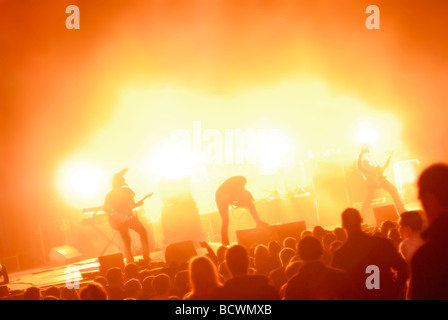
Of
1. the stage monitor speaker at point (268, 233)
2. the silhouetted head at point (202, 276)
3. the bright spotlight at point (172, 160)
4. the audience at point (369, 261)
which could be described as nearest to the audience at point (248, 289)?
the silhouetted head at point (202, 276)

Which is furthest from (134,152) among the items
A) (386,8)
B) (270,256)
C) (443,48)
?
(270,256)

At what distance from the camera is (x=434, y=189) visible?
296 cm

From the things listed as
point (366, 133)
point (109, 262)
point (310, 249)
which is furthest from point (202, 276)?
point (366, 133)

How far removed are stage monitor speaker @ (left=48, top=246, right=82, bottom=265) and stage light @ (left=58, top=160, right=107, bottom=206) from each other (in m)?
3.39

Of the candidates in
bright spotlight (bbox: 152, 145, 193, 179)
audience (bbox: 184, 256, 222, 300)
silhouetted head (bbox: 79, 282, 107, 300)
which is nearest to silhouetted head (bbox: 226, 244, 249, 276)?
audience (bbox: 184, 256, 222, 300)

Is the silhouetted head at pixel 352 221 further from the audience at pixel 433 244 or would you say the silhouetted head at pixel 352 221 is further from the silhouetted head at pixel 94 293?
the silhouetted head at pixel 94 293

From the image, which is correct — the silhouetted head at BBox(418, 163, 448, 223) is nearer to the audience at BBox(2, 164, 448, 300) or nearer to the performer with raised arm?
the audience at BBox(2, 164, 448, 300)

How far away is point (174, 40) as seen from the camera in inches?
796

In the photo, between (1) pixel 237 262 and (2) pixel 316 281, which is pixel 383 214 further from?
(2) pixel 316 281

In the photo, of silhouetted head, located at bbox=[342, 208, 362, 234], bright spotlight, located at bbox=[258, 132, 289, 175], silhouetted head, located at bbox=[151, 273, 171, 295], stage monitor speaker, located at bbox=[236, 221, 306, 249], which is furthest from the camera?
bright spotlight, located at bbox=[258, 132, 289, 175]

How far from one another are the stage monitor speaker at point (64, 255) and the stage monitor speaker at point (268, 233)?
7543 millimetres

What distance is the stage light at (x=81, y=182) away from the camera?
752 inches

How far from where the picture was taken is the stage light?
19.1m
